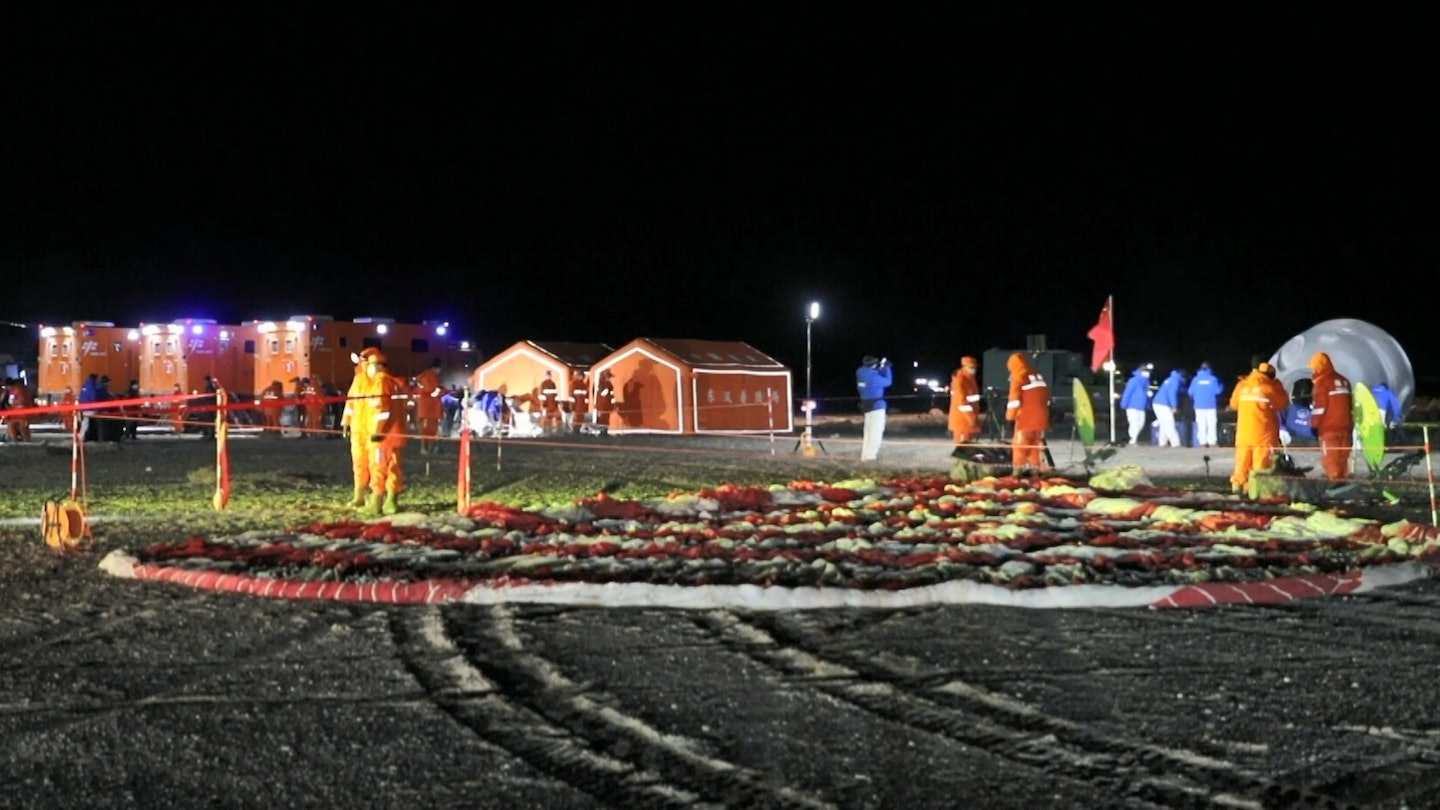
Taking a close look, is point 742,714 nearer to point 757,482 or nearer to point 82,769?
point 82,769

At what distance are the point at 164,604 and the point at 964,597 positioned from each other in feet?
17.4

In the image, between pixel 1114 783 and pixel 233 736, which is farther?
pixel 233 736

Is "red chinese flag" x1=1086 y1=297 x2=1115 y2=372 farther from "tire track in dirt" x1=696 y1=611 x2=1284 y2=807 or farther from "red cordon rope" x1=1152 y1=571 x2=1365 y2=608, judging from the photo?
"tire track in dirt" x1=696 y1=611 x2=1284 y2=807

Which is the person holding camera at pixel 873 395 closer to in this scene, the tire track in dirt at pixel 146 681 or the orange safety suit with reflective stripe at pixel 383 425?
the orange safety suit with reflective stripe at pixel 383 425

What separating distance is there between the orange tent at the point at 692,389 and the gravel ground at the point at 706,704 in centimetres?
2812

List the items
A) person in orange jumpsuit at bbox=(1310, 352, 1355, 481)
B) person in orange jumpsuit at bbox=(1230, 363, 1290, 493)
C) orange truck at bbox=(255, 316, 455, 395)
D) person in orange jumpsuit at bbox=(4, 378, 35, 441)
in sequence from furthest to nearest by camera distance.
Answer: orange truck at bbox=(255, 316, 455, 395) < person in orange jumpsuit at bbox=(4, 378, 35, 441) < person in orange jumpsuit at bbox=(1310, 352, 1355, 481) < person in orange jumpsuit at bbox=(1230, 363, 1290, 493)

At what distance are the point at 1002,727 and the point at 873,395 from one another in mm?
16820

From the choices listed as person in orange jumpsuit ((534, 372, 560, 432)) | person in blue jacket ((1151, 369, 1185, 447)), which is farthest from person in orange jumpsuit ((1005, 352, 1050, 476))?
person in orange jumpsuit ((534, 372, 560, 432))

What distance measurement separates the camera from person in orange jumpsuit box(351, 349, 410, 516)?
14.6 meters

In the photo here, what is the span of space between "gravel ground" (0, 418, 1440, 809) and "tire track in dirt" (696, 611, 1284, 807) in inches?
0.7

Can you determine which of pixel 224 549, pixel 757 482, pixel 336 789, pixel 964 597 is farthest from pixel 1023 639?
pixel 757 482

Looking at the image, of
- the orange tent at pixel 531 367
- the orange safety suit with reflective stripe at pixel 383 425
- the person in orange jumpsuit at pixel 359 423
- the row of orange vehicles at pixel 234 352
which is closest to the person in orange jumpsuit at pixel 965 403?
the orange safety suit with reflective stripe at pixel 383 425

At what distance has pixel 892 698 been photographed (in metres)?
6.54

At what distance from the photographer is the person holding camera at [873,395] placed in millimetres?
22578
